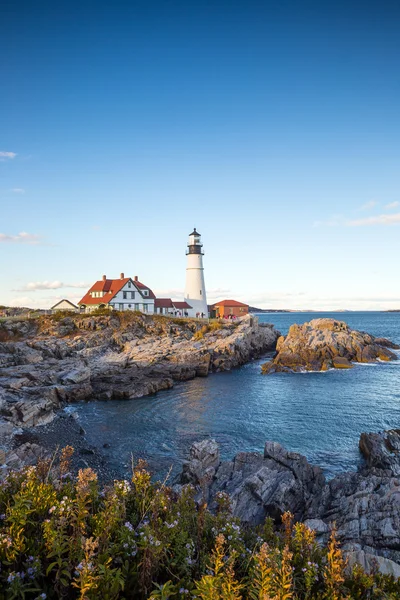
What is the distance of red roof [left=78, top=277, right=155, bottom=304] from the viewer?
73.5 meters

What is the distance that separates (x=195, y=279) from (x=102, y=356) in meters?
35.1

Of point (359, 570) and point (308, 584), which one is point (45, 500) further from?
point (359, 570)

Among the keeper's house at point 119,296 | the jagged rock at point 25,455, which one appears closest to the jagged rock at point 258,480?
the jagged rock at point 25,455

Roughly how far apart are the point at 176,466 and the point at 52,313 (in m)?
53.9

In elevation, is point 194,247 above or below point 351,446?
above

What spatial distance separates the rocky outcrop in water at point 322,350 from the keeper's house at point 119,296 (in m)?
30.5

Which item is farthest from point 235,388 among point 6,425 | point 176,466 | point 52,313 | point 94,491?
point 52,313

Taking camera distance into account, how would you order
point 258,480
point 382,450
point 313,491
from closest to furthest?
point 258,480
point 313,491
point 382,450

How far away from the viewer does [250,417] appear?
30.2 meters

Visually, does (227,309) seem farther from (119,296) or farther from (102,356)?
(102,356)

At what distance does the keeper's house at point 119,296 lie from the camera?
73.1m

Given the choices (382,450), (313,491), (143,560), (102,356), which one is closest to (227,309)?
(102,356)

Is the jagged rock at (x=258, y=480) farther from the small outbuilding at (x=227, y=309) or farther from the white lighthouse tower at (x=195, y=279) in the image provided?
the small outbuilding at (x=227, y=309)

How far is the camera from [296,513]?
1487cm
